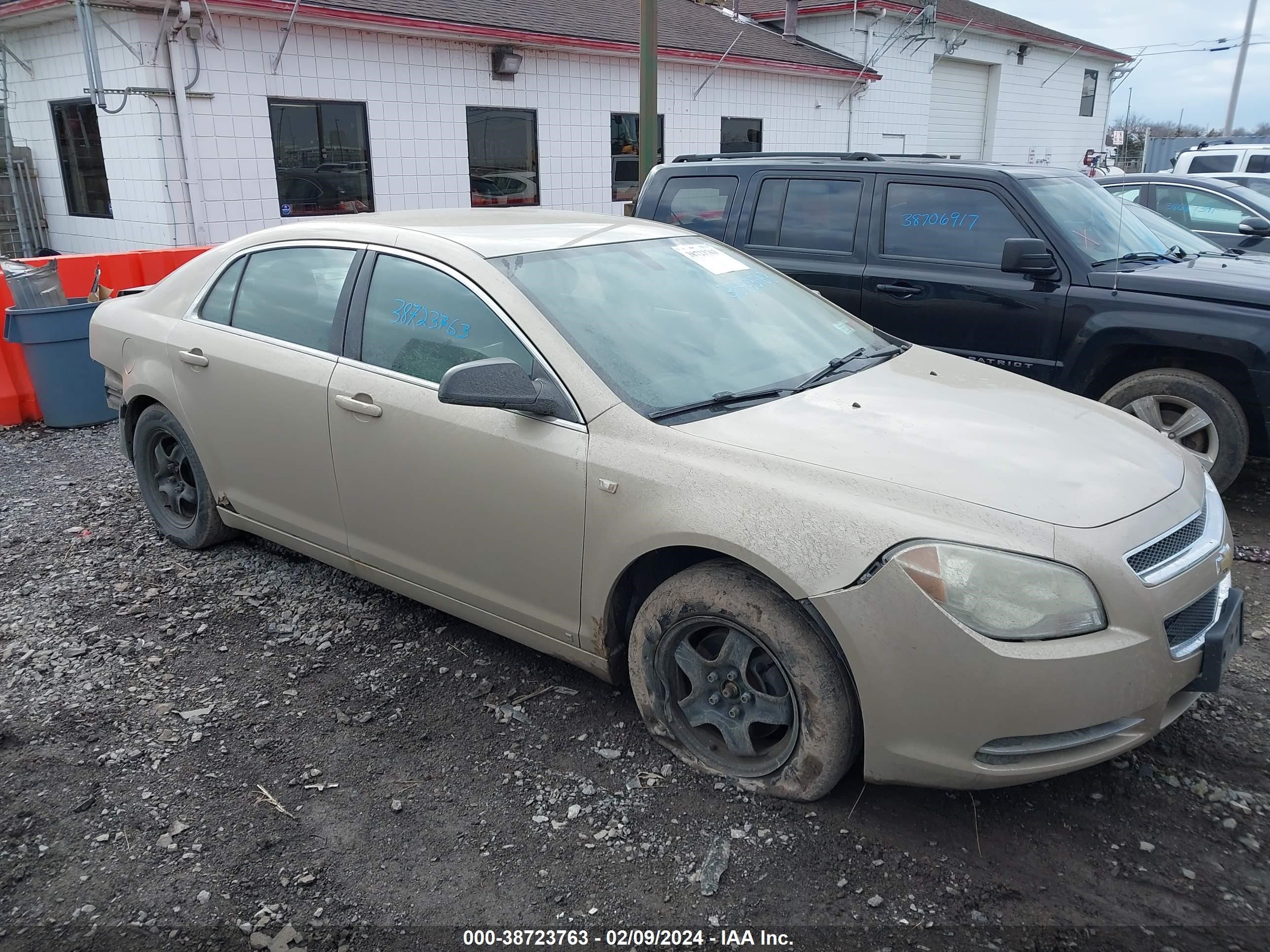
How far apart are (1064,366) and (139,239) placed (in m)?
10.0

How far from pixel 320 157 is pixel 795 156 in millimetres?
7154

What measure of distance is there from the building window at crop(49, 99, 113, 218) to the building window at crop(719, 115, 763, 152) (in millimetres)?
9914

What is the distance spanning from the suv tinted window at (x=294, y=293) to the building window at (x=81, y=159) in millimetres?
8641

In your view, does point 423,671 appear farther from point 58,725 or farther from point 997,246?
point 997,246

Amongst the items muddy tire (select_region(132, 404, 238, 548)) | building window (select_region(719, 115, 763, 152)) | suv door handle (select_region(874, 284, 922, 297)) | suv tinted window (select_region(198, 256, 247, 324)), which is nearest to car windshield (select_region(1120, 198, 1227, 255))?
suv door handle (select_region(874, 284, 922, 297))

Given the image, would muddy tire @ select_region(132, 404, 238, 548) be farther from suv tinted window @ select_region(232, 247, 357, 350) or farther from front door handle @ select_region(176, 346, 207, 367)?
suv tinted window @ select_region(232, 247, 357, 350)

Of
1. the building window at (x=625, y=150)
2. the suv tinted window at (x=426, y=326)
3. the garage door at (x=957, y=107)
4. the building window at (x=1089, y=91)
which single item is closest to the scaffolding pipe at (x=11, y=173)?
the building window at (x=625, y=150)

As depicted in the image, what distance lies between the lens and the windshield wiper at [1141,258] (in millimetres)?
5699

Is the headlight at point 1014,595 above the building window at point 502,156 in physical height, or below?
below

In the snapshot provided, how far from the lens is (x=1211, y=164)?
647 inches

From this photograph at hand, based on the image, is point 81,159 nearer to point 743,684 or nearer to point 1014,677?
point 743,684

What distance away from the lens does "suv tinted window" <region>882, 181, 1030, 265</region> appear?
5883 mm

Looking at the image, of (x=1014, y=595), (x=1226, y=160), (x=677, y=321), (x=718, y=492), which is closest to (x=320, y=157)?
(x=677, y=321)

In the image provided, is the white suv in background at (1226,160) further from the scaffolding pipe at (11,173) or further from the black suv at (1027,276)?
the scaffolding pipe at (11,173)
